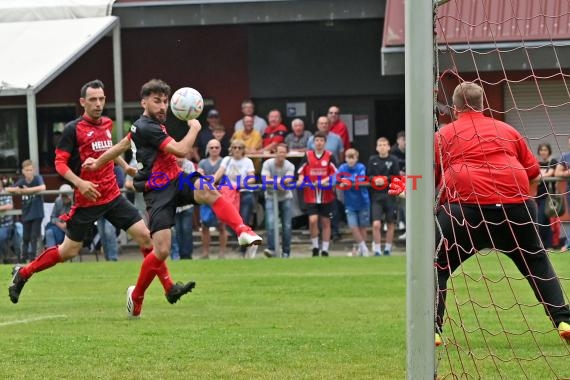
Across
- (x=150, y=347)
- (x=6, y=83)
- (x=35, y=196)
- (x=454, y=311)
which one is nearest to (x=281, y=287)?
(x=454, y=311)

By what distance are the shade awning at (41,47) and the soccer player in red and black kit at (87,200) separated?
416 inches

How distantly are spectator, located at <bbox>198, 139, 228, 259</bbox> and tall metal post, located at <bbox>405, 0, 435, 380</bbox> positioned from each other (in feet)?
46.5

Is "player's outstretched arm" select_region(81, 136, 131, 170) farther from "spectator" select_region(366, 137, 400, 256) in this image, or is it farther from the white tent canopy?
the white tent canopy

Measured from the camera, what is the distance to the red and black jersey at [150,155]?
33.2ft

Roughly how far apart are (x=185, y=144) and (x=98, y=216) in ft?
6.52

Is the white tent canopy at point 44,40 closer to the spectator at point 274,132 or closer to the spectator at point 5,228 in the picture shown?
the spectator at point 5,228

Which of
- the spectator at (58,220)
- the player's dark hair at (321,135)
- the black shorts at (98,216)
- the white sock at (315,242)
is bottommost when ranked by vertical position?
the white sock at (315,242)

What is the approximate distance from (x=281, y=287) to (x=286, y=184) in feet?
19.8

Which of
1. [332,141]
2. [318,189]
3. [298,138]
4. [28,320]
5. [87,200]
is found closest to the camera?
[28,320]

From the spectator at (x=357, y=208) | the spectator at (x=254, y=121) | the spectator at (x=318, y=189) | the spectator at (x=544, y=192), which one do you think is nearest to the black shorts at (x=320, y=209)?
the spectator at (x=318, y=189)

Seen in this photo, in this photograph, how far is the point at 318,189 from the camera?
64.3 feet

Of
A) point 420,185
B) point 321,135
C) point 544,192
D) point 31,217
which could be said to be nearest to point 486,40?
point 321,135

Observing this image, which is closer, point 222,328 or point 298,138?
point 222,328

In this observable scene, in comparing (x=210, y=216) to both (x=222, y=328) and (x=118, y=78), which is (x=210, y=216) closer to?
(x=118, y=78)
